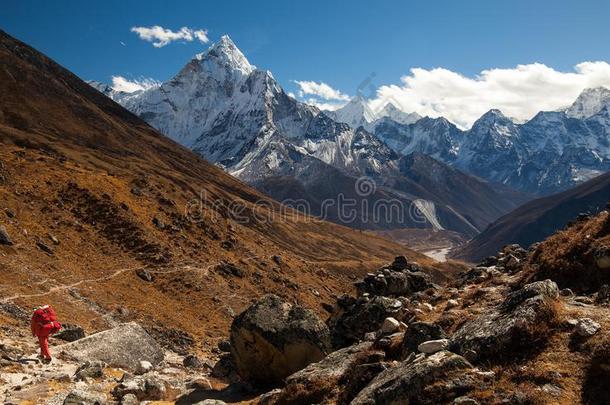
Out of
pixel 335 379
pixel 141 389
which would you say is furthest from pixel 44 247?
pixel 335 379

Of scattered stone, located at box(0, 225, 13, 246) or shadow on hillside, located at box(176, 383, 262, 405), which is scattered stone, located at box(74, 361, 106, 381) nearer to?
shadow on hillside, located at box(176, 383, 262, 405)

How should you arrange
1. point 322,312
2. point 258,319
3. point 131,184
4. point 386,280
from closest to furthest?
point 258,319, point 386,280, point 322,312, point 131,184

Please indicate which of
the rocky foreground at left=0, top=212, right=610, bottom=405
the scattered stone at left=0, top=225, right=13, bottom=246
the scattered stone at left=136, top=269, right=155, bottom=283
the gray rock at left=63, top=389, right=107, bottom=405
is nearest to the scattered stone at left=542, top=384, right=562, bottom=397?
the rocky foreground at left=0, top=212, right=610, bottom=405

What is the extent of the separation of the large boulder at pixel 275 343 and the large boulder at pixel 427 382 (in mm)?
12320

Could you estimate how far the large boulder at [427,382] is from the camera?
13219mm

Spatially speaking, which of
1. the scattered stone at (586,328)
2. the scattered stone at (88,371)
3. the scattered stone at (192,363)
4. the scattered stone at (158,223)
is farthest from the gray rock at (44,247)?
the scattered stone at (586,328)

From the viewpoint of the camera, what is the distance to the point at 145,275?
221 ft

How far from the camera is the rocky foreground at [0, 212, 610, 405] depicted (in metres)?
Result: 13.2

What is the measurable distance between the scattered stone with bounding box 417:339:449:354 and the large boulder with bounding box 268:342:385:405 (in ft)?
6.21

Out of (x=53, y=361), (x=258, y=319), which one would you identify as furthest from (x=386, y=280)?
(x=53, y=361)

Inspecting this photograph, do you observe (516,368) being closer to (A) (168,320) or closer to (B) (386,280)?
(B) (386,280)

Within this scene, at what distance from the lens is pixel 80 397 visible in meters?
18.7

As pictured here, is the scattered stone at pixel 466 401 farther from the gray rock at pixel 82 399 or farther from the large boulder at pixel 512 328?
the gray rock at pixel 82 399

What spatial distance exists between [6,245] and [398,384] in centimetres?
5406
